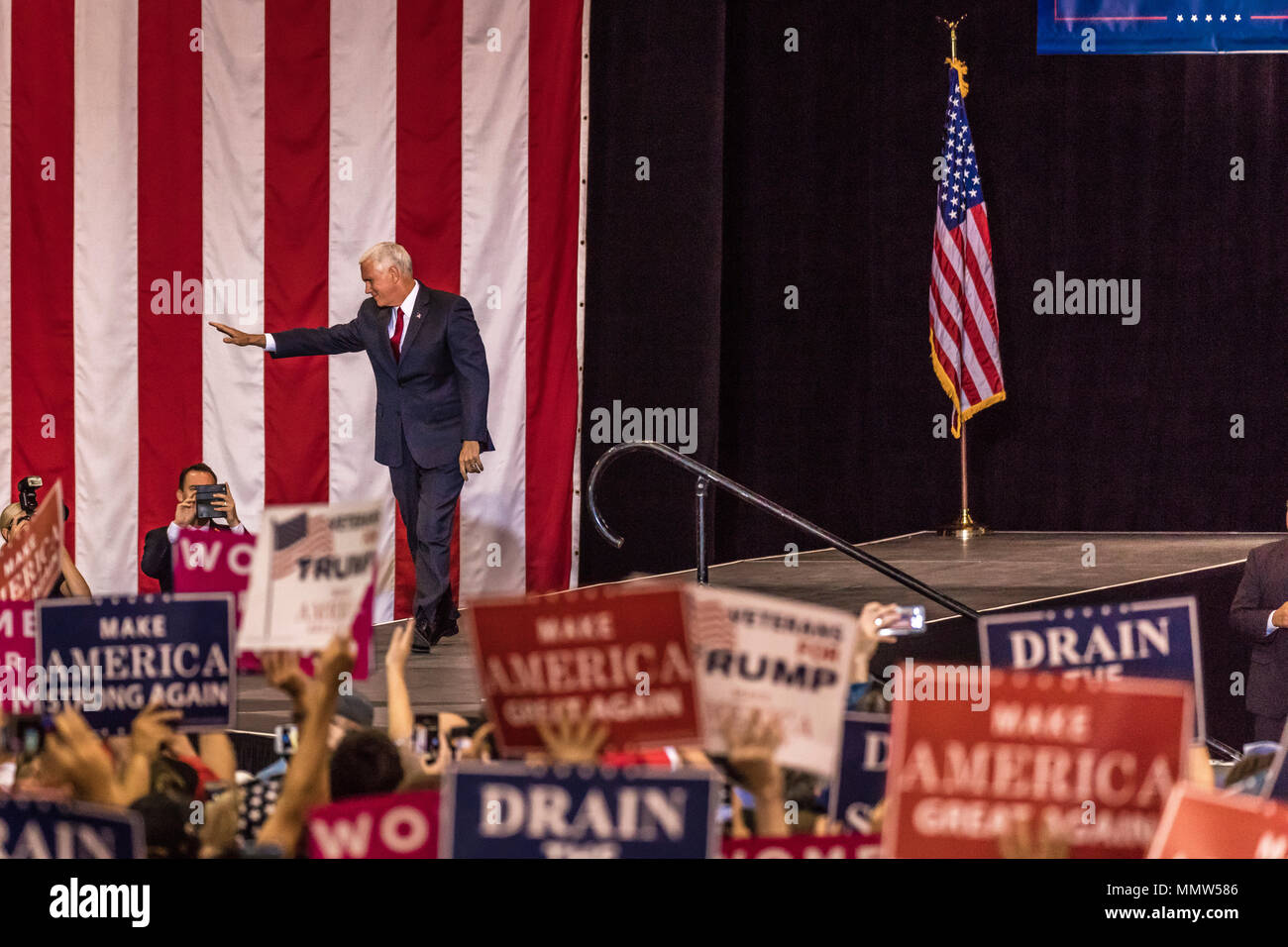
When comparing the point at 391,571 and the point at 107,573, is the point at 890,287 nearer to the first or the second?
the point at 391,571

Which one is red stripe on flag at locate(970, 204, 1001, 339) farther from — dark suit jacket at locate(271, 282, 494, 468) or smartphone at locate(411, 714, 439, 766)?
smartphone at locate(411, 714, 439, 766)

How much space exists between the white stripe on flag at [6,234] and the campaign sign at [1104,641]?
5.54 metres

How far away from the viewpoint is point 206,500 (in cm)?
503

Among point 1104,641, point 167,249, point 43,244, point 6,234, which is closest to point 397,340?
point 167,249

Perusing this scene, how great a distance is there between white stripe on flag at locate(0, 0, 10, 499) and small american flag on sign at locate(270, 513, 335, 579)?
4.82 m

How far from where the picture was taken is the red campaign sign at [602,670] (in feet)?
6.70

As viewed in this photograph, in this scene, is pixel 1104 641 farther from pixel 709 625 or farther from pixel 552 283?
pixel 552 283

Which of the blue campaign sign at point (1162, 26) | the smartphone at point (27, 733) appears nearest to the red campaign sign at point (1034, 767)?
the smartphone at point (27, 733)

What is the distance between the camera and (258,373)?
693cm

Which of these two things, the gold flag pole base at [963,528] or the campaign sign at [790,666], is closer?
the campaign sign at [790,666]

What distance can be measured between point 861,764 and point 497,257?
4.95 metres

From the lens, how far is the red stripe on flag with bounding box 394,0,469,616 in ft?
22.4

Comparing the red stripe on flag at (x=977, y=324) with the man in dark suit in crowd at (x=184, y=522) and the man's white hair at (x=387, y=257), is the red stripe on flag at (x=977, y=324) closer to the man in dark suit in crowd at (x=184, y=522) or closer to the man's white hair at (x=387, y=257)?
the man's white hair at (x=387, y=257)

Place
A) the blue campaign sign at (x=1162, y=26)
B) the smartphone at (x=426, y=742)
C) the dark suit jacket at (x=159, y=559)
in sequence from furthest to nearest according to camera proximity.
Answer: the blue campaign sign at (x=1162, y=26) < the dark suit jacket at (x=159, y=559) < the smartphone at (x=426, y=742)
